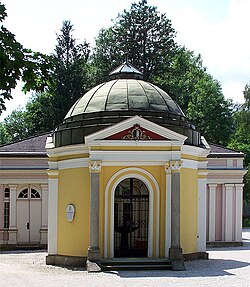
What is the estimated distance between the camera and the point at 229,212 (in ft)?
96.9

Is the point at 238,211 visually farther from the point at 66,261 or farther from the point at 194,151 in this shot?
the point at 66,261

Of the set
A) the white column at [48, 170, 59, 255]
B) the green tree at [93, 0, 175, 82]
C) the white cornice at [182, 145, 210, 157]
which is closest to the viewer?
the white cornice at [182, 145, 210, 157]

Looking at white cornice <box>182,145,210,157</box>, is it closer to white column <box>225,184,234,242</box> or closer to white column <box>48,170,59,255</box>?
white column <box>48,170,59,255</box>

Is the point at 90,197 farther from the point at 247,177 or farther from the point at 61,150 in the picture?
the point at 247,177

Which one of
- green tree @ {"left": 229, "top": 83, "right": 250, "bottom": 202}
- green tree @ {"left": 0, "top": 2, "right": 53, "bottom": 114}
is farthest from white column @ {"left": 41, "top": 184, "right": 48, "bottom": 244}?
green tree @ {"left": 229, "top": 83, "right": 250, "bottom": 202}

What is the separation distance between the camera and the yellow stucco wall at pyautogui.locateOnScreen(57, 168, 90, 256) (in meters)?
20.5

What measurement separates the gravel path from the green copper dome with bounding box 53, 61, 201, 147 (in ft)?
14.4

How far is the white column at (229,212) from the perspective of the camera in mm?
29430

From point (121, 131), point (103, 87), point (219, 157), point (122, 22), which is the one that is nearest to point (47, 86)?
point (121, 131)

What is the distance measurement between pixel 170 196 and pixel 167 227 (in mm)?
1033

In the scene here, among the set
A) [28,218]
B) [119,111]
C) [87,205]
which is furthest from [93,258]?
[28,218]

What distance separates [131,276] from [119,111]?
6355 mm

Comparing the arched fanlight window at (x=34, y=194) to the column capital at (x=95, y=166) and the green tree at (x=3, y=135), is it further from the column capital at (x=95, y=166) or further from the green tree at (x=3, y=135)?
the green tree at (x=3, y=135)

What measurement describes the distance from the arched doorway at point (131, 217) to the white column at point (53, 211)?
6.95 feet
